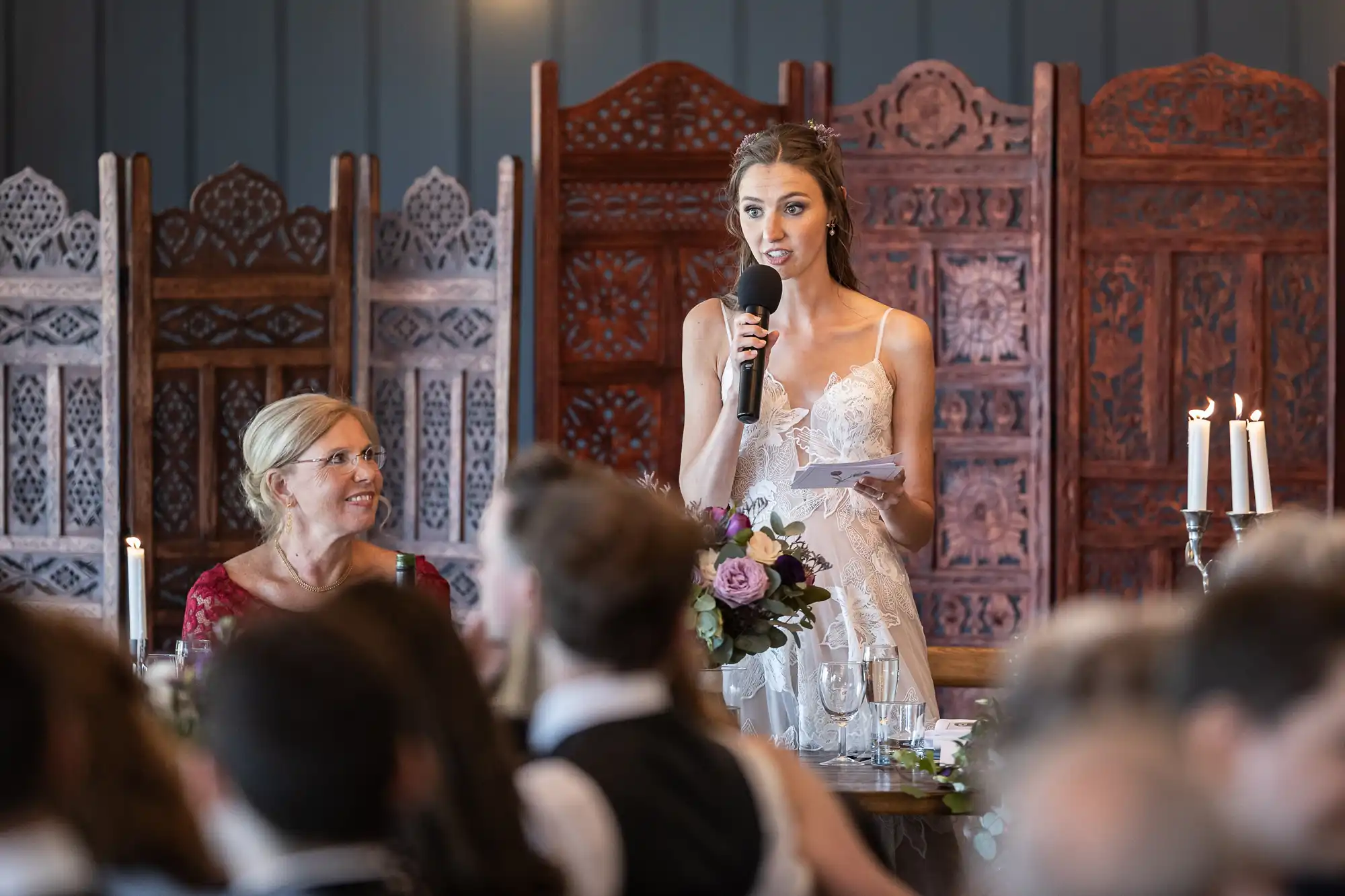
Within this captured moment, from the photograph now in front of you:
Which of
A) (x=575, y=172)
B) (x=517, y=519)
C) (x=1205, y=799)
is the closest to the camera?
(x=1205, y=799)

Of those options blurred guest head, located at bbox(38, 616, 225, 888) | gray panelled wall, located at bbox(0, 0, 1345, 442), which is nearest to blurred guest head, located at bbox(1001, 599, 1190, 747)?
blurred guest head, located at bbox(38, 616, 225, 888)

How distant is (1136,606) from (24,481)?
4.35 meters

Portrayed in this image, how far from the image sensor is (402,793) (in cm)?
110

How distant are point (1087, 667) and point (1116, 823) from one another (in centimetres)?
22

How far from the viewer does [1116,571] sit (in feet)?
15.7

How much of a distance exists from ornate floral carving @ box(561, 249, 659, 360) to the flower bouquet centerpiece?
2208 millimetres

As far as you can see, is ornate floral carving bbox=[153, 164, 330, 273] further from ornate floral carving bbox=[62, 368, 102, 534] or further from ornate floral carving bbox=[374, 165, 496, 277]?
ornate floral carving bbox=[62, 368, 102, 534]

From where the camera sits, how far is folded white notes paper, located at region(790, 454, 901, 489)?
9.14 ft

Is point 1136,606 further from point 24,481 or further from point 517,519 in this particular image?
point 24,481

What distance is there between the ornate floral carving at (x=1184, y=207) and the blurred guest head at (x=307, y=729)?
13.0 ft

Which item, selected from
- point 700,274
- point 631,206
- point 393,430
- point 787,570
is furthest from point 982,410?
point 787,570

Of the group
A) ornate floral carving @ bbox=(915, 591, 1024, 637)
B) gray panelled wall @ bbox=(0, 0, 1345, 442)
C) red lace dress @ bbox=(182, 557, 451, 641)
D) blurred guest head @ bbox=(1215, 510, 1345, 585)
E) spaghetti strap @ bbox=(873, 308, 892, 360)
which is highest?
gray panelled wall @ bbox=(0, 0, 1345, 442)

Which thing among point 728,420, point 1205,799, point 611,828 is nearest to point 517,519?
point 611,828

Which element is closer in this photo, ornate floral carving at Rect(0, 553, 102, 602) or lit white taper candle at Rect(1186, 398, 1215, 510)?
lit white taper candle at Rect(1186, 398, 1215, 510)
